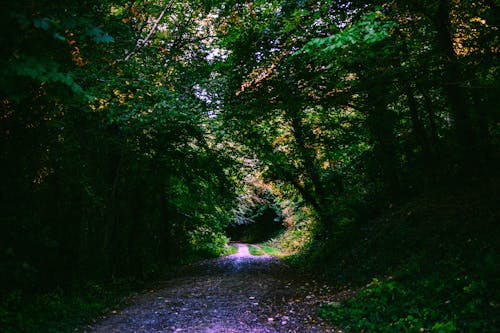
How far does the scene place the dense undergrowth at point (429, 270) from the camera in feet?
16.0

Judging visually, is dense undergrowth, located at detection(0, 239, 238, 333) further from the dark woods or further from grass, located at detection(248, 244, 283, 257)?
grass, located at detection(248, 244, 283, 257)

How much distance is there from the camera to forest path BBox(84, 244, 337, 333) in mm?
6043

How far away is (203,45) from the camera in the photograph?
36.2ft

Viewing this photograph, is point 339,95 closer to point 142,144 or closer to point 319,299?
point 319,299

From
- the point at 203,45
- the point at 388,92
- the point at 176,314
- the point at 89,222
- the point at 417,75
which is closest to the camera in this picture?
the point at 176,314

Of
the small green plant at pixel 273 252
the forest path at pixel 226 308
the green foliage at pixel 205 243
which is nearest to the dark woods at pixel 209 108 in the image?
the forest path at pixel 226 308

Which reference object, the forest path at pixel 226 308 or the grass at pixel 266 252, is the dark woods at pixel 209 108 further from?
the grass at pixel 266 252

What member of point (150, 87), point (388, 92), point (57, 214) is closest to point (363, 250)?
point (388, 92)

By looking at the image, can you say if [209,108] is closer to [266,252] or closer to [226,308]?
[226,308]

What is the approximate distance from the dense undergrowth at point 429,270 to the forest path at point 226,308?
0.76 metres

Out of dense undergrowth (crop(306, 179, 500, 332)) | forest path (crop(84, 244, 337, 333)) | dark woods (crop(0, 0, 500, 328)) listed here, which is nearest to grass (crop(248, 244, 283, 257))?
dark woods (crop(0, 0, 500, 328))

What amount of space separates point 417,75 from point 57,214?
9.16 metres

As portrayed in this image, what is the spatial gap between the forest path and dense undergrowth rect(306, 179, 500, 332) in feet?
2.49

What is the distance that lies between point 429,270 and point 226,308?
4.06m
